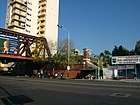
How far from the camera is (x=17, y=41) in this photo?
68.9 metres

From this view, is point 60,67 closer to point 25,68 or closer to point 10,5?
point 25,68

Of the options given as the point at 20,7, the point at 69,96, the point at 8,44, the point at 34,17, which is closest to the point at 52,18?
the point at 34,17

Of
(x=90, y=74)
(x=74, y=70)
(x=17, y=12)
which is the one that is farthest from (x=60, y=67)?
(x=17, y=12)

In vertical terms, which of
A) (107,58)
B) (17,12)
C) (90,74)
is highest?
(17,12)

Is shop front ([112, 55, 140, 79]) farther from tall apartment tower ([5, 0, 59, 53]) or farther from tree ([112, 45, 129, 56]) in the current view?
tall apartment tower ([5, 0, 59, 53])

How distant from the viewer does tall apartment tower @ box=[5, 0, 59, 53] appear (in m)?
98.8

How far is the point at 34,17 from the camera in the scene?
344 ft

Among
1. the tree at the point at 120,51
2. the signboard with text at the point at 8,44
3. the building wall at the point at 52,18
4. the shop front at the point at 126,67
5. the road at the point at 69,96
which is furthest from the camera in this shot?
the building wall at the point at 52,18

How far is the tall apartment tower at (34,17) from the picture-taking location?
98.8 metres

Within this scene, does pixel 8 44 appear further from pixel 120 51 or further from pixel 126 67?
pixel 120 51

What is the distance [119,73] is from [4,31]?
3156 centimetres

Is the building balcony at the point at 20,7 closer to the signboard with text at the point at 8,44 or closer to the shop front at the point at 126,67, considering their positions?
Answer: the signboard with text at the point at 8,44

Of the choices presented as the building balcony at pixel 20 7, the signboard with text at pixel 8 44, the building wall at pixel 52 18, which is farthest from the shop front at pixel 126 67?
the building balcony at pixel 20 7

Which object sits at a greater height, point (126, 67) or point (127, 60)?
point (127, 60)
